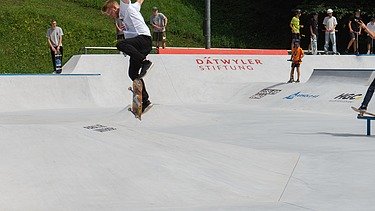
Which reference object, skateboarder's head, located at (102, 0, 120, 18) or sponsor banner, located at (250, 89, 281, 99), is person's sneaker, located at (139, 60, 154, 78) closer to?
skateboarder's head, located at (102, 0, 120, 18)

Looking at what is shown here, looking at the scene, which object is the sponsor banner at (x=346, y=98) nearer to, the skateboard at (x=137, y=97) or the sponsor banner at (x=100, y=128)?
the skateboard at (x=137, y=97)

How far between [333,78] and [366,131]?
6.52 meters

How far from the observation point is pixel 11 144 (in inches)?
271

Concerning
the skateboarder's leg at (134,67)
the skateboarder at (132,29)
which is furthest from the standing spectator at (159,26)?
the skateboarder at (132,29)

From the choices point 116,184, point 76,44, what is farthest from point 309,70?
point 116,184

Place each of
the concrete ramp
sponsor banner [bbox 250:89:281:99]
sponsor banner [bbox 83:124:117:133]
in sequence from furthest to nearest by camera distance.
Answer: sponsor banner [bbox 250:89:281:99]
the concrete ramp
sponsor banner [bbox 83:124:117:133]

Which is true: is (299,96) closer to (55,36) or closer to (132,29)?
(55,36)

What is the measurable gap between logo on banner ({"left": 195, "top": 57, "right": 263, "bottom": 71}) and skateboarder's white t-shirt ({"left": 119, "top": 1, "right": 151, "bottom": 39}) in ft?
37.6

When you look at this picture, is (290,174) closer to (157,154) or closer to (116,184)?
(157,154)

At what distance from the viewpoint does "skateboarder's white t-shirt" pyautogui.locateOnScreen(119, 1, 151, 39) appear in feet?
32.5

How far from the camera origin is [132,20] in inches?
392

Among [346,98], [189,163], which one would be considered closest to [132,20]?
[189,163]

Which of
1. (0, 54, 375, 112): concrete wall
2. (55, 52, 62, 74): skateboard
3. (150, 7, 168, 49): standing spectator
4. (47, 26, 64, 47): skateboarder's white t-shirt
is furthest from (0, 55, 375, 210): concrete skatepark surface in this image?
(150, 7, 168, 49): standing spectator

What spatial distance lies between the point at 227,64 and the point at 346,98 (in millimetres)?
6305
